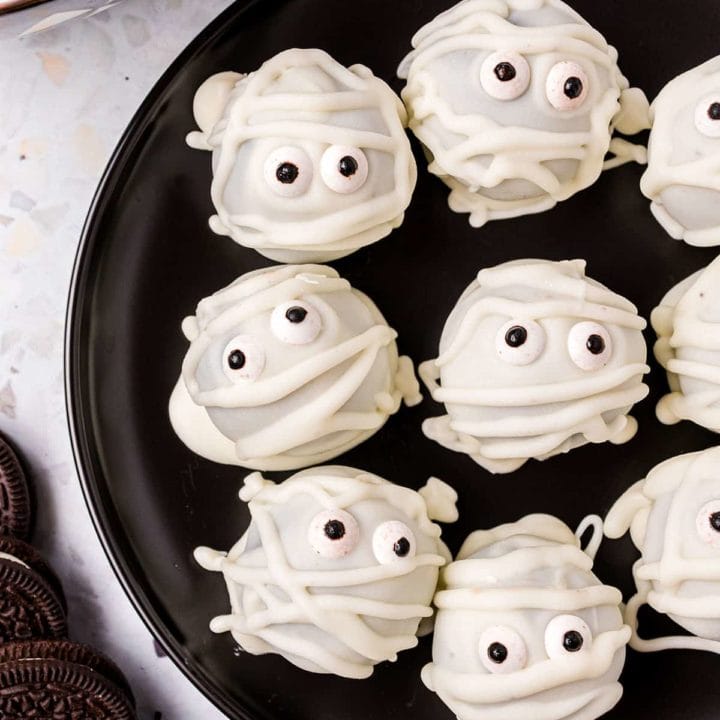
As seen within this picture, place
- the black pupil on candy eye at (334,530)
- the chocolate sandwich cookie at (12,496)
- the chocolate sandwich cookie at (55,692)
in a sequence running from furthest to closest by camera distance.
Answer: the chocolate sandwich cookie at (12,496) → the chocolate sandwich cookie at (55,692) → the black pupil on candy eye at (334,530)

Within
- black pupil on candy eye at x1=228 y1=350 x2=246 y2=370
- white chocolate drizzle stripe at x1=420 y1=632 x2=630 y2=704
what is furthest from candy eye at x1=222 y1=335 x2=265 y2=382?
white chocolate drizzle stripe at x1=420 y1=632 x2=630 y2=704

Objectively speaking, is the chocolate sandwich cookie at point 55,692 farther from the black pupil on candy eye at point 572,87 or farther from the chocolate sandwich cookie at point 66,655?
the black pupil on candy eye at point 572,87

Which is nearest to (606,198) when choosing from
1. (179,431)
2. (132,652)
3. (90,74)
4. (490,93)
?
(490,93)

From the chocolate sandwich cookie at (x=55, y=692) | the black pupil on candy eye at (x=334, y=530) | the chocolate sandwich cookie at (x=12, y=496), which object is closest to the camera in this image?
the black pupil on candy eye at (x=334, y=530)

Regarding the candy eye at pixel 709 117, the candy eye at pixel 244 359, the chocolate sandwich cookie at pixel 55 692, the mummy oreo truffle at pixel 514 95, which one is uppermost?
the mummy oreo truffle at pixel 514 95

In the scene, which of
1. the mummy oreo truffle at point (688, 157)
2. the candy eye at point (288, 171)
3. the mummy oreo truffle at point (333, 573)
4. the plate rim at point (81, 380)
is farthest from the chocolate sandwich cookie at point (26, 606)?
the mummy oreo truffle at point (688, 157)

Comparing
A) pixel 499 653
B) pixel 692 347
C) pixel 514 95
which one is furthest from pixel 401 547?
Result: pixel 514 95

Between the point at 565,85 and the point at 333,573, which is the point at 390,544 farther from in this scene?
the point at 565,85

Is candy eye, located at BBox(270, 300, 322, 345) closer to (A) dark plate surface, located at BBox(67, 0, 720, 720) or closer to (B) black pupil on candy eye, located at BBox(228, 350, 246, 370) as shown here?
(B) black pupil on candy eye, located at BBox(228, 350, 246, 370)
